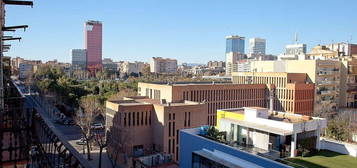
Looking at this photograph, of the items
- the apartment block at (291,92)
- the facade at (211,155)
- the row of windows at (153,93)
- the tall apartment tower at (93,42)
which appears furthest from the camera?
the tall apartment tower at (93,42)

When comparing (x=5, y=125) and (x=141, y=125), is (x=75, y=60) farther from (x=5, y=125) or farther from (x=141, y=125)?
(x=5, y=125)

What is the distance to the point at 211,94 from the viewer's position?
32812 mm

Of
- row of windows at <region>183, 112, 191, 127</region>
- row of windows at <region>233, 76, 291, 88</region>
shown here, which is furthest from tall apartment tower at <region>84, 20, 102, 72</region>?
row of windows at <region>183, 112, 191, 127</region>

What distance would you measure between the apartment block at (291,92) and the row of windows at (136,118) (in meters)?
19.7

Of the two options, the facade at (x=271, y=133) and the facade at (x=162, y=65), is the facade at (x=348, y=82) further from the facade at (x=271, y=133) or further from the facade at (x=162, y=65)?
the facade at (x=162, y=65)

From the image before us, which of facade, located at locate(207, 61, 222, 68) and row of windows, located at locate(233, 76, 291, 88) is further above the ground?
facade, located at locate(207, 61, 222, 68)

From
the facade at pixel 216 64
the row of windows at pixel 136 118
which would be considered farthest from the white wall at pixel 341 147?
the facade at pixel 216 64

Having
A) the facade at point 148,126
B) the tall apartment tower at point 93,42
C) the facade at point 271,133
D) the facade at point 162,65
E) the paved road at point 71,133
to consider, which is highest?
the tall apartment tower at point 93,42

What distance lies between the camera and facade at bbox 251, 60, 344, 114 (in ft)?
128

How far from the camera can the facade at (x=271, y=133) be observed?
1306cm

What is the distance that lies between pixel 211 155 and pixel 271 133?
3103 millimetres

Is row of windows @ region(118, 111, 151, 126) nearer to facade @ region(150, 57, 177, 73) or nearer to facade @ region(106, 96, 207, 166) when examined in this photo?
facade @ region(106, 96, 207, 166)

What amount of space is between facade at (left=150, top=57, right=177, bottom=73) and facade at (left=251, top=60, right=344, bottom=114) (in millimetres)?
92009

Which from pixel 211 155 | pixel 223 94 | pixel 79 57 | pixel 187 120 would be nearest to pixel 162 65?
pixel 79 57
